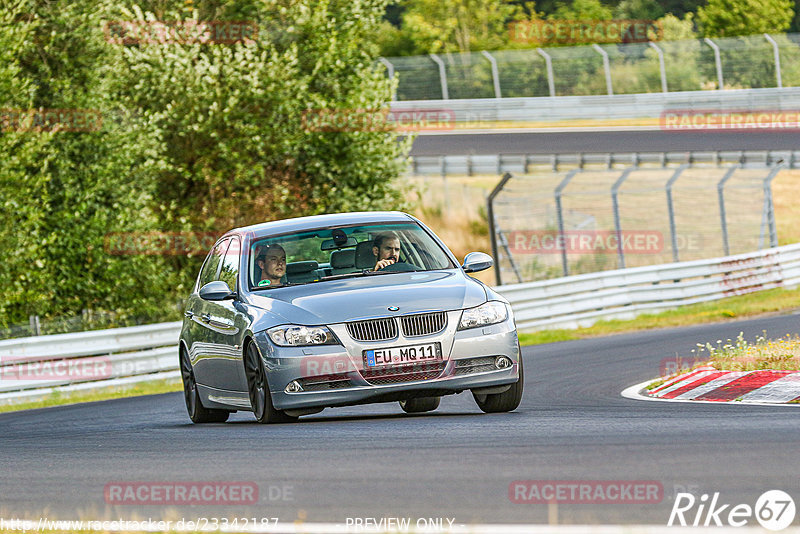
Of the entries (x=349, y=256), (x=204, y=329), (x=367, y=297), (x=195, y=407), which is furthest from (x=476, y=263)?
(x=195, y=407)

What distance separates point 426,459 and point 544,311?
17.4 m

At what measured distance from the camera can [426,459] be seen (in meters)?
7.40

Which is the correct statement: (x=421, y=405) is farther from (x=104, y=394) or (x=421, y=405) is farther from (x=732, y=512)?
(x=104, y=394)

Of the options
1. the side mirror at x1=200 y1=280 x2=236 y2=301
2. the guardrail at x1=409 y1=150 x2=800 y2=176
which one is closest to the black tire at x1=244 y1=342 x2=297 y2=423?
the side mirror at x1=200 y1=280 x2=236 y2=301

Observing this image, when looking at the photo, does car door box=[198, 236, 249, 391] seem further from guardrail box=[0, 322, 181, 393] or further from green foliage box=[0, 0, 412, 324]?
green foliage box=[0, 0, 412, 324]

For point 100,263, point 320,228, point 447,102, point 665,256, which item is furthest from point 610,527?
point 447,102

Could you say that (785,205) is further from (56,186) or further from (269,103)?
(56,186)

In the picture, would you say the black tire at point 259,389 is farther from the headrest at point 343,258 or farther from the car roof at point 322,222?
the car roof at point 322,222

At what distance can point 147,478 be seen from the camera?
24.8ft

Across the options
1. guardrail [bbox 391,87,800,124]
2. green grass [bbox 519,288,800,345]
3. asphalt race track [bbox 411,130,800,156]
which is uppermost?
guardrail [bbox 391,87,800,124]

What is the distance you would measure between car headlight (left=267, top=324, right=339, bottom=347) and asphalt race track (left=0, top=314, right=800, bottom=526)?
0.62m

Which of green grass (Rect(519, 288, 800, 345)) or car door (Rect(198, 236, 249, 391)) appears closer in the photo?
car door (Rect(198, 236, 249, 391))

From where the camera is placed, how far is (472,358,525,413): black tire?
32.7ft

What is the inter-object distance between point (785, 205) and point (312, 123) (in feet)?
72.5
